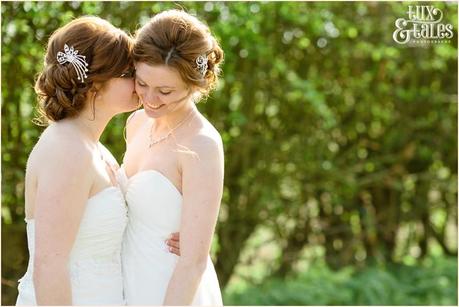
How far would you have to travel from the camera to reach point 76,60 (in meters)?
2.67

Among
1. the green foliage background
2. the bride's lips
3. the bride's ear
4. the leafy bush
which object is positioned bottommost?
the leafy bush

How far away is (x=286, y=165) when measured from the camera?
19.8ft

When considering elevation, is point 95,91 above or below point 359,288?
above

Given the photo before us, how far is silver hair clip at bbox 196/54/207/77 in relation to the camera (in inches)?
108

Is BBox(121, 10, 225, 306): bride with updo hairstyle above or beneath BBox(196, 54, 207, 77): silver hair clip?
beneath

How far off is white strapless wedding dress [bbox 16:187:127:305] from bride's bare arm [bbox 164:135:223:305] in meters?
0.23

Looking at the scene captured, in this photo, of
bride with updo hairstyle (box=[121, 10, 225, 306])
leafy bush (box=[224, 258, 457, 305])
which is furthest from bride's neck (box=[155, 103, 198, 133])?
leafy bush (box=[224, 258, 457, 305])

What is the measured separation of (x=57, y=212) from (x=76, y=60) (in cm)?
50

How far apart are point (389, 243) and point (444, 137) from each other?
0.97 metres

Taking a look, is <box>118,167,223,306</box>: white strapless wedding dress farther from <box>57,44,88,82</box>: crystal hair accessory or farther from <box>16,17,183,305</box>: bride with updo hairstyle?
<box>57,44,88,82</box>: crystal hair accessory

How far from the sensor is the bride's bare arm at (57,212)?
2553 millimetres

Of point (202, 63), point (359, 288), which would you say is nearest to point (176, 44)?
point (202, 63)

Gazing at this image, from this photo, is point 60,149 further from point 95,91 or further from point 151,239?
point 151,239

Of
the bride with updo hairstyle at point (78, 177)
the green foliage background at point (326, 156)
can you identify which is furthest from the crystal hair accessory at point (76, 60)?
the green foliage background at point (326, 156)
